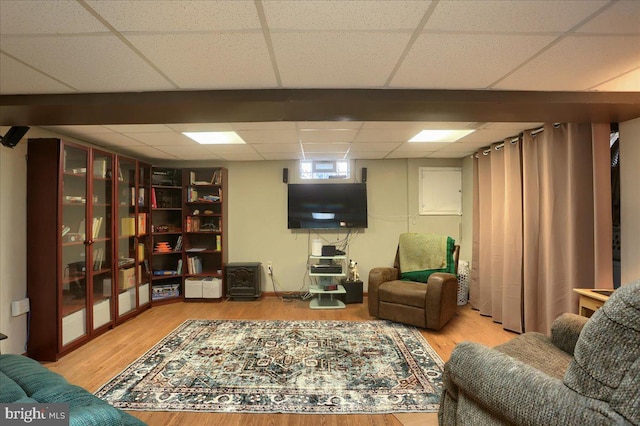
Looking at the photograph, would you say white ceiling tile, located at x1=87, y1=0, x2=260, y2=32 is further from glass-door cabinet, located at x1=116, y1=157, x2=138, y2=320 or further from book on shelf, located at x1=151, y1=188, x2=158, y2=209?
book on shelf, located at x1=151, y1=188, x2=158, y2=209

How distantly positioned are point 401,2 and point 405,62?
1.68ft

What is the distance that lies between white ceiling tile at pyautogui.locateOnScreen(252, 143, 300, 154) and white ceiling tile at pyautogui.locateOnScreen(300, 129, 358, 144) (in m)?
0.27

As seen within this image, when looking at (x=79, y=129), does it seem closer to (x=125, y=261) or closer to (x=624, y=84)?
(x=125, y=261)

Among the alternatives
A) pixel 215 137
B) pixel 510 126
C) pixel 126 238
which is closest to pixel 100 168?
pixel 126 238

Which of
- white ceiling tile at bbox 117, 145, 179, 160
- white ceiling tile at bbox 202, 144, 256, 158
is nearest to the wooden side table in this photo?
white ceiling tile at bbox 202, 144, 256, 158

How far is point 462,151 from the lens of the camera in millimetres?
4199

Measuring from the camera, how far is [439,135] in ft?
11.3

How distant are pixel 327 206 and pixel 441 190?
1844 mm

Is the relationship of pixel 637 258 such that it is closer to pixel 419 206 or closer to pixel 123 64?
pixel 419 206

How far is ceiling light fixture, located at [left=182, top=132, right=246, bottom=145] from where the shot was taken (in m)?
3.25

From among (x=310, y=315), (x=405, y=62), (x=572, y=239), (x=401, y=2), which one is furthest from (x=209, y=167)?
(x=572, y=239)

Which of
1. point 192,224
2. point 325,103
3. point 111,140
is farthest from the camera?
point 192,224

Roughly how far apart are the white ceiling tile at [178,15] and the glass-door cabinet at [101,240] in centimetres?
240

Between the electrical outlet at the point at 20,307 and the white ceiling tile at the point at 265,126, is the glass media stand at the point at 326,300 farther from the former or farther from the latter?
the electrical outlet at the point at 20,307
